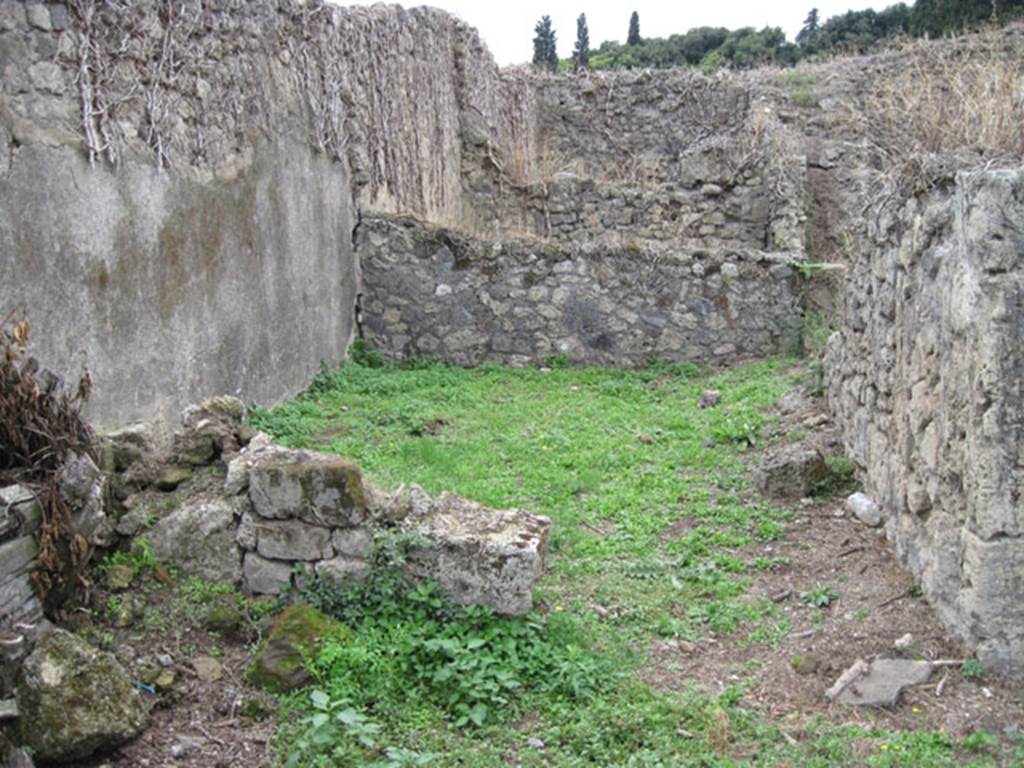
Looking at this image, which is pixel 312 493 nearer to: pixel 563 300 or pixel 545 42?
pixel 563 300

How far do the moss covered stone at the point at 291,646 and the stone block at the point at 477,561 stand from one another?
47 cm

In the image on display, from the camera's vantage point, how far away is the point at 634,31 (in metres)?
31.1

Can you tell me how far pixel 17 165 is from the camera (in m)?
5.28

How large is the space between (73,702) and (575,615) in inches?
81.8

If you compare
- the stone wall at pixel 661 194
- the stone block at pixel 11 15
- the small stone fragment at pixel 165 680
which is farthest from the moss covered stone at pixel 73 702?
the stone wall at pixel 661 194

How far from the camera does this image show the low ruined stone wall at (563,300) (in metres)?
9.74

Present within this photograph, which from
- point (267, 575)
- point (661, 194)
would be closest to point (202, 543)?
point (267, 575)

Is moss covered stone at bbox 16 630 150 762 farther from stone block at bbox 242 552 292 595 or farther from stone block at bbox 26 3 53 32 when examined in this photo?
stone block at bbox 26 3 53 32

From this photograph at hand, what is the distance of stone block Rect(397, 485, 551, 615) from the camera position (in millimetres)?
4008

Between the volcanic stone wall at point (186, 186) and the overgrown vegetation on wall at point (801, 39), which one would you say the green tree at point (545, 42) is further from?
the volcanic stone wall at point (186, 186)

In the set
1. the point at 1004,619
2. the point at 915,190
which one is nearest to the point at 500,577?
the point at 1004,619

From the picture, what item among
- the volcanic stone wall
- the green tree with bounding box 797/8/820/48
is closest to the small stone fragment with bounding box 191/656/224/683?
the volcanic stone wall

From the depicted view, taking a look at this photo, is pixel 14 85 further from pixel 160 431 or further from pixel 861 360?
pixel 861 360

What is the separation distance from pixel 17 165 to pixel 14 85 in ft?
1.47
